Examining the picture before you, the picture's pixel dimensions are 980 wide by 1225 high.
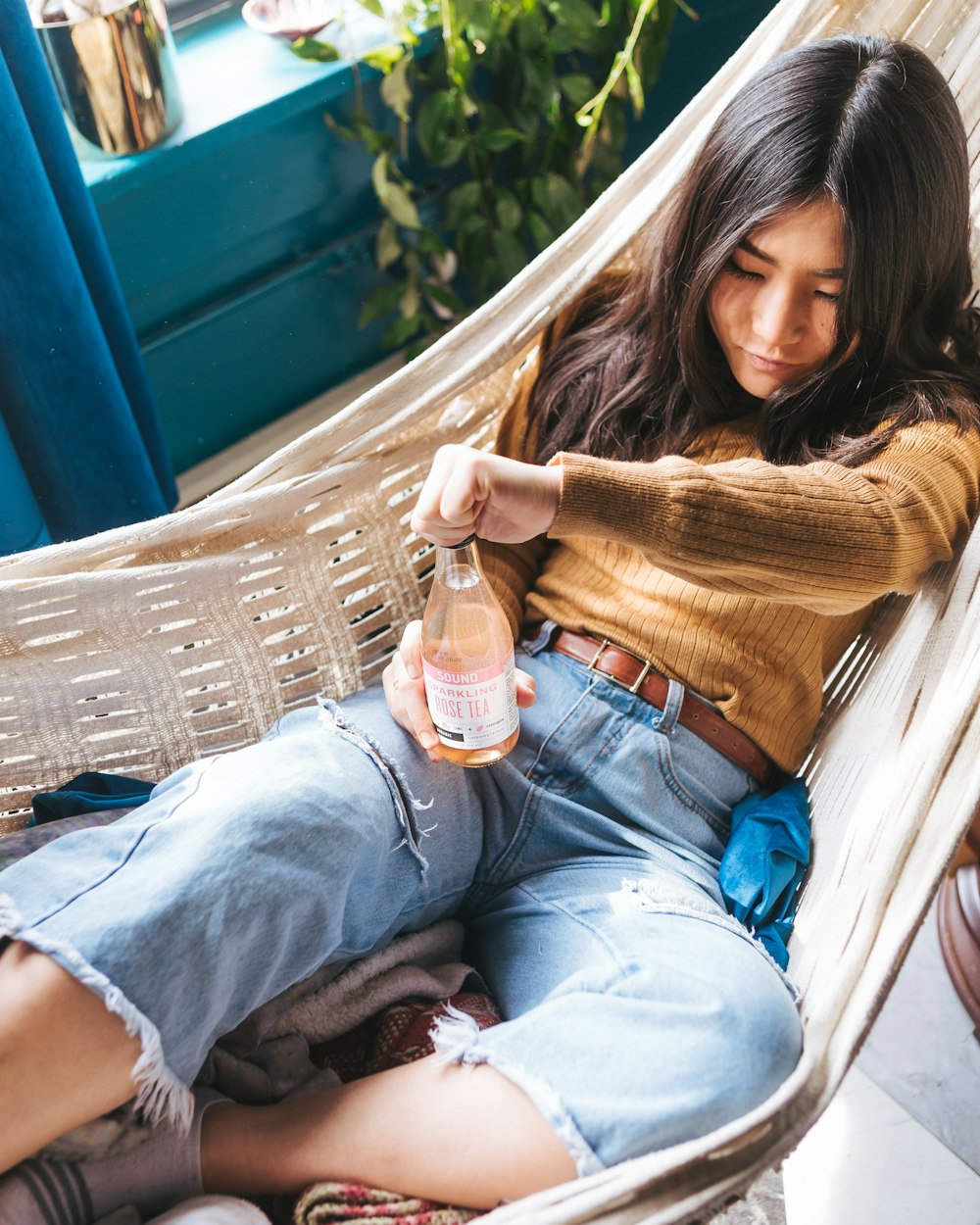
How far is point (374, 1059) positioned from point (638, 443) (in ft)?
1.95

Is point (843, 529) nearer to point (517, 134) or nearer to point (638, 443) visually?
point (638, 443)

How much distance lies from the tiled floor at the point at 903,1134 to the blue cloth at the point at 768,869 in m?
0.34

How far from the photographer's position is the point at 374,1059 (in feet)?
3.03

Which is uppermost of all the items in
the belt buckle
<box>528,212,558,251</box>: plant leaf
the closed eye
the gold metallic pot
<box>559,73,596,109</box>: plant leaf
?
the gold metallic pot

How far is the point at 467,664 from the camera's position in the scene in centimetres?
91

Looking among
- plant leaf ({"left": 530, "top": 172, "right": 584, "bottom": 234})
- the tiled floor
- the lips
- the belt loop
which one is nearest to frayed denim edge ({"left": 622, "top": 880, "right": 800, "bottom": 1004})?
the belt loop

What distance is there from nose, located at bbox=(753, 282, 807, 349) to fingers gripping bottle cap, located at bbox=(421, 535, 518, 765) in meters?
0.31

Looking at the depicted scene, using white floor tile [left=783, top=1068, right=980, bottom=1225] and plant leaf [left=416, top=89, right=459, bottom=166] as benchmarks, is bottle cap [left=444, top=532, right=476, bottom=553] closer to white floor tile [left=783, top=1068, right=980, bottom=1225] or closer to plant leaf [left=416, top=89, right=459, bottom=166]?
white floor tile [left=783, top=1068, right=980, bottom=1225]

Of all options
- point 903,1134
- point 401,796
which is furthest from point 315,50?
point 903,1134

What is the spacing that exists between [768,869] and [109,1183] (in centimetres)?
→ 53

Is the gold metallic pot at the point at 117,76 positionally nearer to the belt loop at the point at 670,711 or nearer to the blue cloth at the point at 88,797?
the blue cloth at the point at 88,797

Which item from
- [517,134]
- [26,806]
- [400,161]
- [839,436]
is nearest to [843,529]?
[839,436]

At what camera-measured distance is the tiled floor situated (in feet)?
3.53

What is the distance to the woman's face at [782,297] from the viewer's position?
92cm
